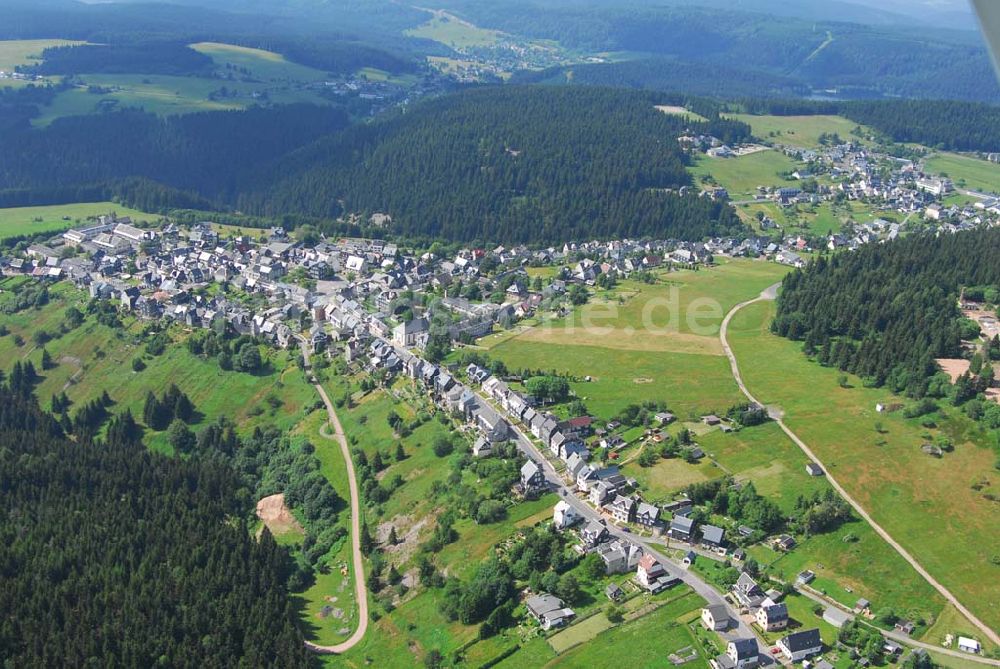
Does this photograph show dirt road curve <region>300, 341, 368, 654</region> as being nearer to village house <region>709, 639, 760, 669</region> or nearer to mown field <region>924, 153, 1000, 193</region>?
village house <region>709, 639, 760, 669</region>

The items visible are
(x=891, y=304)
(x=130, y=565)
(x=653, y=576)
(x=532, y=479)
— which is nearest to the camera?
(x=653, y=576)

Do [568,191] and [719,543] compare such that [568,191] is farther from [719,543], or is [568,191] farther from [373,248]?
[719,543]

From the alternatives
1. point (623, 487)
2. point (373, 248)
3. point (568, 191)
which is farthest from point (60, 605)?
point (568, 191)

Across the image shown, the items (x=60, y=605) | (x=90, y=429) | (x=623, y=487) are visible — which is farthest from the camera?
(x=90, y=429)

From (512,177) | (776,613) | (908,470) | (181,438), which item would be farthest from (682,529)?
(512,177)

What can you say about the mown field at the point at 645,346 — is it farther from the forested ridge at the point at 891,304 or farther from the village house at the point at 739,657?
the village house at the point at 739,657

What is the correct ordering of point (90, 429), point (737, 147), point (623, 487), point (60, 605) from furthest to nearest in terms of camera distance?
point (737, 147) → point (90, 429) → point (623, 487) → point (60, 605)

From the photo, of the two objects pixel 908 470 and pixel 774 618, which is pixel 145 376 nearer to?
pixel 774 618
